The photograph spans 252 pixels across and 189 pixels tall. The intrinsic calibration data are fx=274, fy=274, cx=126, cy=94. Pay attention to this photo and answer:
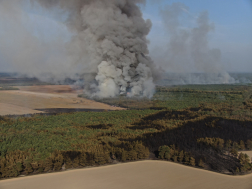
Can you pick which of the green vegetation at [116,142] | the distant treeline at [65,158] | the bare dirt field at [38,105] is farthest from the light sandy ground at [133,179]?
the bare dirt field at [38,105]

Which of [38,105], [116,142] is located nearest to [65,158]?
[116,142]

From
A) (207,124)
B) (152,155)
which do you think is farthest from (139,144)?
(207,124)

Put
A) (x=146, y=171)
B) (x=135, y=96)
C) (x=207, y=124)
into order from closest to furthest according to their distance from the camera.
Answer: (x=146, y=171) < (x=207, y=124) < (x=135, y=96)

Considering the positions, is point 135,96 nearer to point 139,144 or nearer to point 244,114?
point 244,114

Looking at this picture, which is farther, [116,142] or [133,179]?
[116,142]

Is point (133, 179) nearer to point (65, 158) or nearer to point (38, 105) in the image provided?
point (65, 158)

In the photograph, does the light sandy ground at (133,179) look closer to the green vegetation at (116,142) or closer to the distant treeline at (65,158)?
the distant treeline at (65,158)
